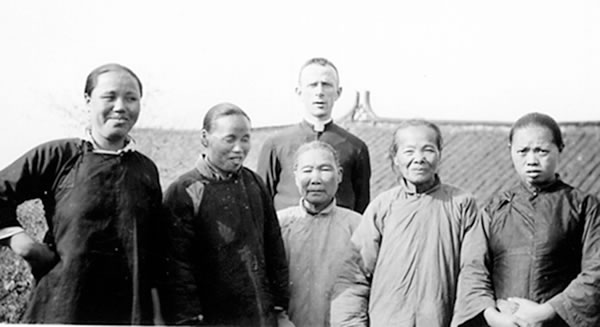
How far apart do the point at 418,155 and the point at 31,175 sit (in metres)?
1.29

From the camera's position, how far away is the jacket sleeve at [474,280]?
2.69m

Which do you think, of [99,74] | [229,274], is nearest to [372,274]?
[229,274]

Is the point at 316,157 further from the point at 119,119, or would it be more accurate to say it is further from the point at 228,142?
the point at 119,119

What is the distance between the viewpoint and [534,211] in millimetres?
2725

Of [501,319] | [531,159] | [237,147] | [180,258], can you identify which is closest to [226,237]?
[180,258]

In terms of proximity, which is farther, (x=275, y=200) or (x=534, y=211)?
(x=275, y=200)

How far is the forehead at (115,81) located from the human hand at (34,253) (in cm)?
57

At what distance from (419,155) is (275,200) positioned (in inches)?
22.3

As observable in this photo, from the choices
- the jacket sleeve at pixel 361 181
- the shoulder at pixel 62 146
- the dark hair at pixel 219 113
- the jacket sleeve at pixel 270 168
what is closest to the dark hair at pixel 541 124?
the jacket sleeve at pixel 361 181

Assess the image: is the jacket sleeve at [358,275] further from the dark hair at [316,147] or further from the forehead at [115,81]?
the forehead at [115,81]

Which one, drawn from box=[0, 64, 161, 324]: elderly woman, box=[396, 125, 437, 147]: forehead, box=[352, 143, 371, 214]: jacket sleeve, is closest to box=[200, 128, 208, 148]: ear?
box=[0, 64, 161, 324]: elderly woman

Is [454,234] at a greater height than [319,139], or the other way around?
[319,139]

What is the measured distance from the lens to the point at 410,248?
277 cm

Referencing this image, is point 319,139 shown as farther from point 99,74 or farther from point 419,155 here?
point 99,74
